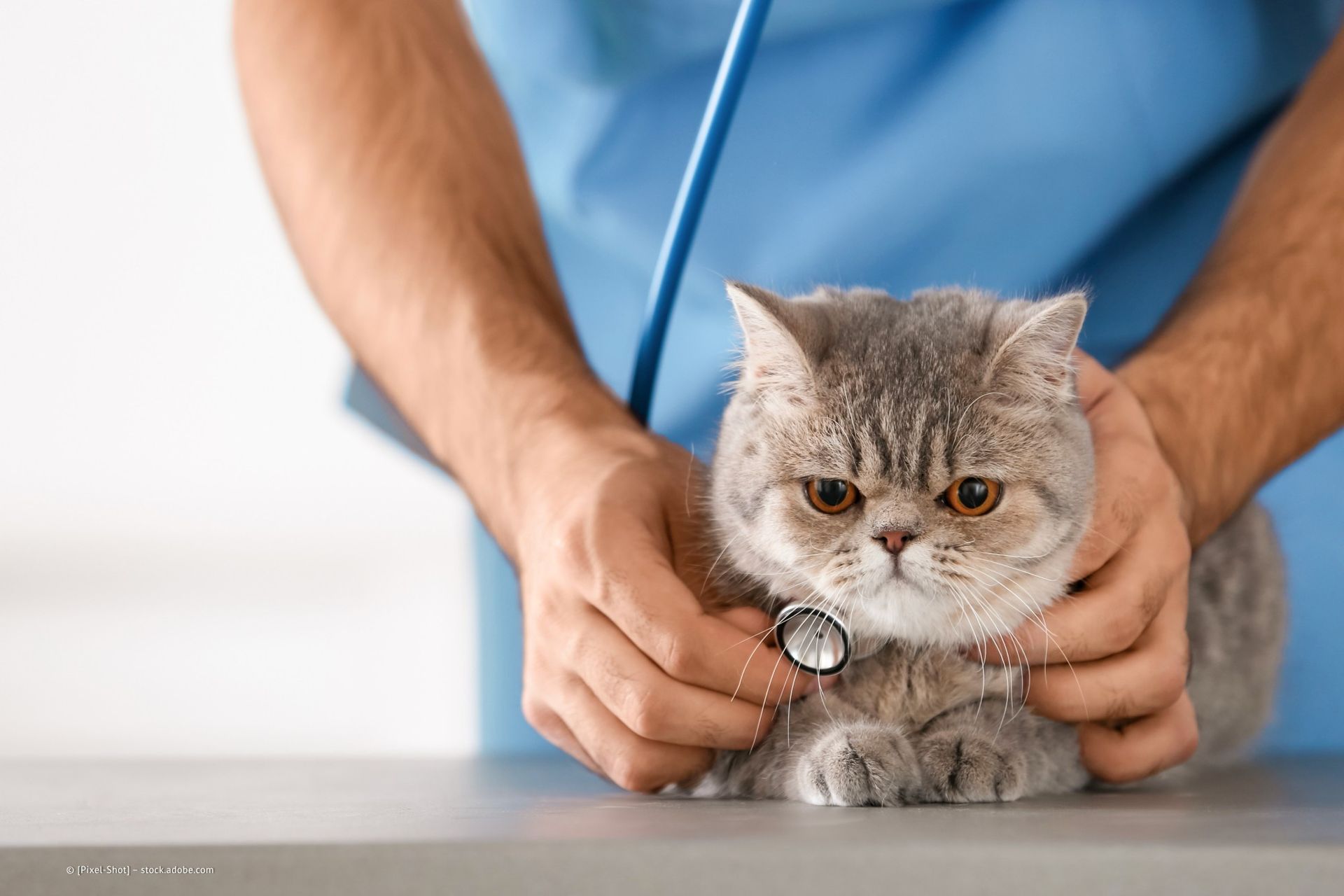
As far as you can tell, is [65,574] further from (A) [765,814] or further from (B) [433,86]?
(A) [765,814]

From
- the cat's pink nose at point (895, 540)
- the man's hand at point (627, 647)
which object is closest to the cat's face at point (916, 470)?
the cat's pink nose at point (895, 540)

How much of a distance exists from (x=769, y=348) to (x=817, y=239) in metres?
0.48

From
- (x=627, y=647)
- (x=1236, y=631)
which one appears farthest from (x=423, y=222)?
(x=1236, y=631)

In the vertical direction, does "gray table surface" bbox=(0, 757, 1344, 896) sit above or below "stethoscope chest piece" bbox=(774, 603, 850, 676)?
above

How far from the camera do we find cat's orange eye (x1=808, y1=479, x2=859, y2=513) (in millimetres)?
1183

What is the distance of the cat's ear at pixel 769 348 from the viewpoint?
117 cm

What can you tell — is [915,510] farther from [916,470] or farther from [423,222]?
[423,222]

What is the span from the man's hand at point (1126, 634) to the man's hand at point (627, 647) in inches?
10.1

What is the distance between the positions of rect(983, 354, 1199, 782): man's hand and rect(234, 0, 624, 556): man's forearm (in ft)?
1.74

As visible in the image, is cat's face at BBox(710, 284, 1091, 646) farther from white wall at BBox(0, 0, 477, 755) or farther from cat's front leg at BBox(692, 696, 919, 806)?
white wall at BBox(0, 0, 477, 755)

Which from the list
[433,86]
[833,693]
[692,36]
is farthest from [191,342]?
[833,693]

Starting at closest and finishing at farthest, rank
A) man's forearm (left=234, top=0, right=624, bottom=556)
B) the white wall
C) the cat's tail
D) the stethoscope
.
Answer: the stethoscope
man's forearm (left=234, top=0, right=624, bottom=556)
the cat's tail
the white wall

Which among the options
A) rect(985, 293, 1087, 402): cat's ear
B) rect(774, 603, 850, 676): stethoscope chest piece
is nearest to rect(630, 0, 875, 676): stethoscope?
rect(774, 603, 850, 676): stethoscope chest piece

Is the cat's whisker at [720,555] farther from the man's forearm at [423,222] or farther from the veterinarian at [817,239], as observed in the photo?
the man's forearm at [423,222]
